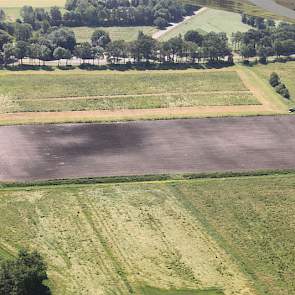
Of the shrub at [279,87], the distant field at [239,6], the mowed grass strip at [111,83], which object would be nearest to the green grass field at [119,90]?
the mowed grass strip at [111,83]

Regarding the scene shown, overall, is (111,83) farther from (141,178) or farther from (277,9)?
(277,9)

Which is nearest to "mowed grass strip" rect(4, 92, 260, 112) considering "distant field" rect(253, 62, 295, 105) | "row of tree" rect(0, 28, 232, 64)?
"distant field" rect(253, 62, 295, 105)

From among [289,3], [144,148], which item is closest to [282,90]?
[144,148]

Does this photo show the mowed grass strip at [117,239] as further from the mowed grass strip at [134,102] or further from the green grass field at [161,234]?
the mowed grass strip at [134,102]

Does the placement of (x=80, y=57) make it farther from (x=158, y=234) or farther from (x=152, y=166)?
(x=158, y=234)

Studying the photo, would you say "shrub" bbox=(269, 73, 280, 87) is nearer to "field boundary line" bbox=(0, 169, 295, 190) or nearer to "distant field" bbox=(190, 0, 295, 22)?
"field boundary line" bbox=(0, 169, 295, 190)

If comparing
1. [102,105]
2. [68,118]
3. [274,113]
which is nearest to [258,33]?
[274,113]
